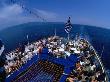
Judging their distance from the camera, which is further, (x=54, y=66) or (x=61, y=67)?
(x=54, y=66)

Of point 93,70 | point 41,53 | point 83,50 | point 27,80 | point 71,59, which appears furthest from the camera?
point 83,50

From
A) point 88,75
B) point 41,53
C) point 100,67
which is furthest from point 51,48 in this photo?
point 88,75

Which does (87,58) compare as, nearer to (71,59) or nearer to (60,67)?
(71,59)

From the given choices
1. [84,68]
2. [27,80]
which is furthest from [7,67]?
[84,68]

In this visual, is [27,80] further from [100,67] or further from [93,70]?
[100,67]

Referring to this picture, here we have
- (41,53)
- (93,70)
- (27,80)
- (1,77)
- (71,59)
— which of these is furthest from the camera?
(41,53)

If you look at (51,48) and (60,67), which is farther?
(51,48)

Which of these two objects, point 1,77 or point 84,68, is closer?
point 1,77

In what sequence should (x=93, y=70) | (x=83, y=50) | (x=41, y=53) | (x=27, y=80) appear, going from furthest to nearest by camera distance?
1. (x=83, y=50)
2. (x=41, y=53)
3. (x=93, y=70)
4. (x=27, y=80)

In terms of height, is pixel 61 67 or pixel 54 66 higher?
pixel 61 67
